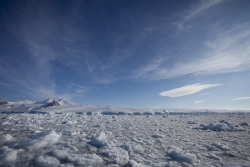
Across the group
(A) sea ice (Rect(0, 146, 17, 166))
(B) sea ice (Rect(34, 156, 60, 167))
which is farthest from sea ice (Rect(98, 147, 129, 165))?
(A) sea ice (Rect(0, 146, 17, 166))

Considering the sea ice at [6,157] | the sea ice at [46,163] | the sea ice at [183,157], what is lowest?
the sea ice at [183,157]

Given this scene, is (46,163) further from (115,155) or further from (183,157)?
(183,157)

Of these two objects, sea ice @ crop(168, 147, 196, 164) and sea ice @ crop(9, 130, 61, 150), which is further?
sea ice @ crop(9, 130, 61, 150)

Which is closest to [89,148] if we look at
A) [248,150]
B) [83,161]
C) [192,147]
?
[83,161]

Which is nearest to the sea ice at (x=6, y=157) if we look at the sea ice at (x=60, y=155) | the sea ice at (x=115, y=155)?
the sea ice at (x=60, y=155)

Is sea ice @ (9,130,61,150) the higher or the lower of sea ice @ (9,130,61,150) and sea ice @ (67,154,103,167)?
the higher

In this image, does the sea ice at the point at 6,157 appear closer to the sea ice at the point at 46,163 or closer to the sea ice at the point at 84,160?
the sea ice at the point at 46,163

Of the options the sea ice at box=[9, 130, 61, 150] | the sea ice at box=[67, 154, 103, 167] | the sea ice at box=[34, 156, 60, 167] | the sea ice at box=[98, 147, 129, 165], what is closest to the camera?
the sea ice at box=[34, 156, 60, 167]

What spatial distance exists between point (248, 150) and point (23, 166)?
690 cm

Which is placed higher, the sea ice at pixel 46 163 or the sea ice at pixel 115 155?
the sea ice at pixel 46 163

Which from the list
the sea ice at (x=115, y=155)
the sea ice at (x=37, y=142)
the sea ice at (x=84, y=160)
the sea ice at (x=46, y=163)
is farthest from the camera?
the sea ice at (x=37, y=142)

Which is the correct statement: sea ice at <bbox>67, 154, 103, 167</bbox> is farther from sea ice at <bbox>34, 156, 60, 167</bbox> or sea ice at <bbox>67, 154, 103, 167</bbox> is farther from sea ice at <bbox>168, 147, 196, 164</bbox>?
sea ice at <bbox>168, 147, 196, 164</bbox>

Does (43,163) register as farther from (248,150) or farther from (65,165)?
(248,150)

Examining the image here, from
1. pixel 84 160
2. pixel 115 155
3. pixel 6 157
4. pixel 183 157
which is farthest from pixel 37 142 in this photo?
pixel 183 157
